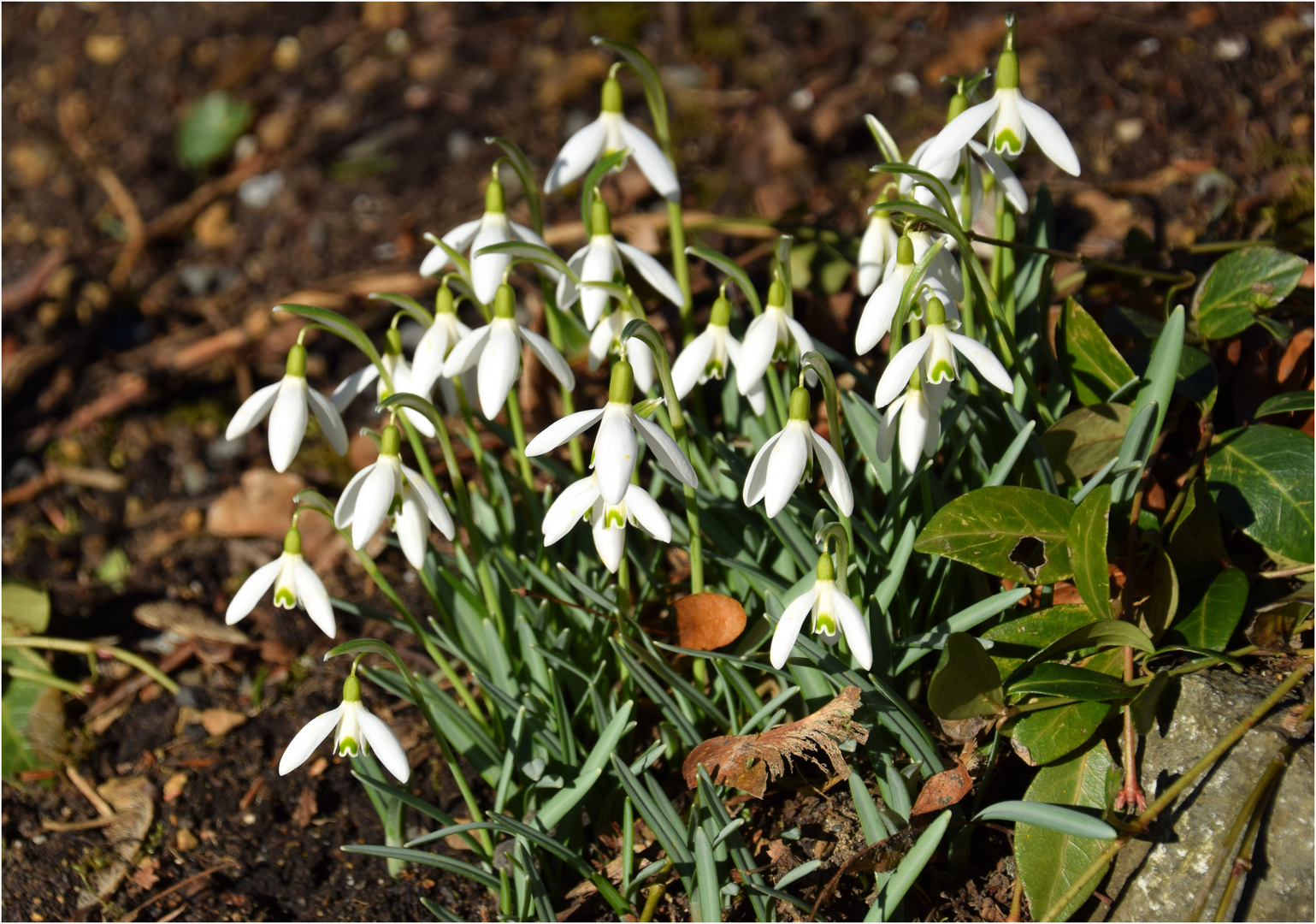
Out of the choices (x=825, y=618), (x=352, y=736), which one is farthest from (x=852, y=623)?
(x=352, y=736)

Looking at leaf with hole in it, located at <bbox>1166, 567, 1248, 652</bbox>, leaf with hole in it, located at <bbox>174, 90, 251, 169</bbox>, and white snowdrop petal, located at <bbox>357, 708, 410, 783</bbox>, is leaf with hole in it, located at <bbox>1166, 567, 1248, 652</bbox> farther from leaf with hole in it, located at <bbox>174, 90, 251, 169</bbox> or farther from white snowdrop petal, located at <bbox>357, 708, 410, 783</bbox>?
leaf with hole in it, located at <bbox>174, 90, 251, 169</bbox>

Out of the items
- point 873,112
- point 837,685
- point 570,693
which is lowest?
point 570,693

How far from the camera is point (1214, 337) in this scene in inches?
62.2

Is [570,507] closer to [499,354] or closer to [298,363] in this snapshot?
[499,354]

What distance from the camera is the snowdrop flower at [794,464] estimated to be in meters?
1.14

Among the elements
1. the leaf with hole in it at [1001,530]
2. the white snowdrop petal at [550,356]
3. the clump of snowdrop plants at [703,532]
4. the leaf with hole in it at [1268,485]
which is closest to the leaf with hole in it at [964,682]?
the clump of snowdrop plants at [703,532]

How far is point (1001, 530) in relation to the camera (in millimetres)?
1301

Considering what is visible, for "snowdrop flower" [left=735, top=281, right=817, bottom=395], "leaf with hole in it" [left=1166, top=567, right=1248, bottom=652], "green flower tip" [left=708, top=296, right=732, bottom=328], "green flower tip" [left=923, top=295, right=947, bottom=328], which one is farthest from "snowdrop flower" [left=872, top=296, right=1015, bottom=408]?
"leaf with hole in it" [left=1166, top=567, right=1248, bottom=652]

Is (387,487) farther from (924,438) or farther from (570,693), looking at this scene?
(924,438)

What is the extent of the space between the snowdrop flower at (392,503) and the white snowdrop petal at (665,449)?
30 centimetres

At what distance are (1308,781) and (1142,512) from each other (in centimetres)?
40

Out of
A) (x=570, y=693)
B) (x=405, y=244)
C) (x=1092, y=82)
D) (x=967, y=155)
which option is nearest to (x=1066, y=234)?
(x=1092, y=82)

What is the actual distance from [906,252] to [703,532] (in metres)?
0.53

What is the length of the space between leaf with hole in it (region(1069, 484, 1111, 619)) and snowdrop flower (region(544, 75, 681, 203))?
73 cm
